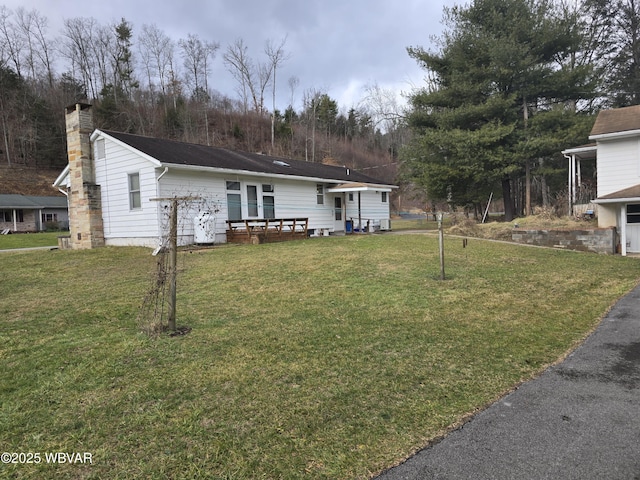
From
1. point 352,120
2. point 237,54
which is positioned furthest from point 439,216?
point 352,120

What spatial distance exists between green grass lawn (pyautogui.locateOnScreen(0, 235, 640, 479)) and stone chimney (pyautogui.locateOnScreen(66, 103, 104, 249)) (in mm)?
7045

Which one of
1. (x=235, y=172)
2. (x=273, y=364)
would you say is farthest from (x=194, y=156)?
(x=273, y=364)

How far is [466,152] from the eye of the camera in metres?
19.0

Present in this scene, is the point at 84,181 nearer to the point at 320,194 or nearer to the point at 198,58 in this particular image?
the point at 320,194

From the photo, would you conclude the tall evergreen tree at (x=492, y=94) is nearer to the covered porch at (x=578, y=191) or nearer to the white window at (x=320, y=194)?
the covered porch at (x=578, y=191)

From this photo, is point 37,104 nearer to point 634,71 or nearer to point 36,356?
point 36,356

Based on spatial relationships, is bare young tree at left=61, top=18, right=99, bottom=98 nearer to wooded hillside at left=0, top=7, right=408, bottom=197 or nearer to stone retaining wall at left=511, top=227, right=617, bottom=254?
wooded hillside at left=0, top=7, right=408, bottom=197

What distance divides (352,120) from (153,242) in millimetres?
47631

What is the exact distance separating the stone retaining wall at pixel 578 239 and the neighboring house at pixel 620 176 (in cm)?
51

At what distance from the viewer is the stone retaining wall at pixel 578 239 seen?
11.7 meters

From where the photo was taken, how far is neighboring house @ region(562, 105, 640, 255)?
1193 cm

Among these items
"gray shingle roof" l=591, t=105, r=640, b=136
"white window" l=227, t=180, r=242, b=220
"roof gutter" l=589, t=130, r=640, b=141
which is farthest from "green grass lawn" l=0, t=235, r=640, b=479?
"gray shingle roof" l=591, t=105, r=640, b=136

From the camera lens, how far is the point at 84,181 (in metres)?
14.2

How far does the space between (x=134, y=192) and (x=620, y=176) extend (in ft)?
55.5
